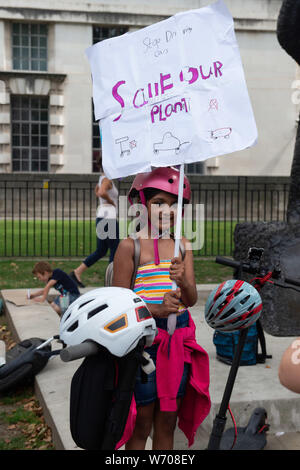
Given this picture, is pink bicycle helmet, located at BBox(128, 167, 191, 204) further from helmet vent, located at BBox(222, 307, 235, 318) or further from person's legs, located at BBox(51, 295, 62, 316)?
person's legs, located at BBox(51, 295, 62, 316)

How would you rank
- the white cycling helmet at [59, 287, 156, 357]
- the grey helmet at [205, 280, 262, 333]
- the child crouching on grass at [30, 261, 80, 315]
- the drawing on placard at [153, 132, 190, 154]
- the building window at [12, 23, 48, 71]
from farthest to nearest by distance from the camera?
the building window at [12, 23, 48, 71] → the child crouching on grass at [30, 261, 80, 315] → the drawing on placard at [153, 132, 190, 154] → the grey helmet at [205, 280, 262, 333] → the white cycling helmet at [59, 287, 156, 357]

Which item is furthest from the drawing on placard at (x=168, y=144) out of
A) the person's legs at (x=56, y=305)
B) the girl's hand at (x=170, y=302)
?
the person's legs at (x=56, y=305)

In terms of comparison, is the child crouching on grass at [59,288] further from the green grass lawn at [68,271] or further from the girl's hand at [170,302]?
the girl's hand at [170,302]

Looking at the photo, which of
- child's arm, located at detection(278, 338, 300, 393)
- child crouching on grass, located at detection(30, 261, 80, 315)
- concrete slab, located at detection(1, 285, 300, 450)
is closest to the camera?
child's arm, located at detection(278, 338, 300, 393)

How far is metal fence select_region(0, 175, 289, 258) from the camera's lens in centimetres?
1243

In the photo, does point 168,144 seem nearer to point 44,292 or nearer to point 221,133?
point 221,133

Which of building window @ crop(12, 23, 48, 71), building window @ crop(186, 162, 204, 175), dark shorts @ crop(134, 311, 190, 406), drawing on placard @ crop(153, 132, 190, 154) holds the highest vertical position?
building window @ crop(12, 23, 48, 71)

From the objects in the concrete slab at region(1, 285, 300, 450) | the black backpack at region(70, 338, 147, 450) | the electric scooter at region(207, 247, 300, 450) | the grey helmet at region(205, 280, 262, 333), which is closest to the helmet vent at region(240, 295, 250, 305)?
the grey helmet at region(205, 280, 262, 333)

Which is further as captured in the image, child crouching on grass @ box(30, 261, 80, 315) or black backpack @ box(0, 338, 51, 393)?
child crouching on grass @ box(30, 261, 80, 315)

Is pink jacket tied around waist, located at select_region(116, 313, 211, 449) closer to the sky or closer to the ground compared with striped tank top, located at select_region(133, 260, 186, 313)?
closer to the ground

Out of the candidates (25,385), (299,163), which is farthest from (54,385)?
(299,163)

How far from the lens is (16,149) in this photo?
1035 inches

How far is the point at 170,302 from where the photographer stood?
108 inches

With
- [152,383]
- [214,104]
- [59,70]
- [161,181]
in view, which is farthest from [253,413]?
[59,70]
